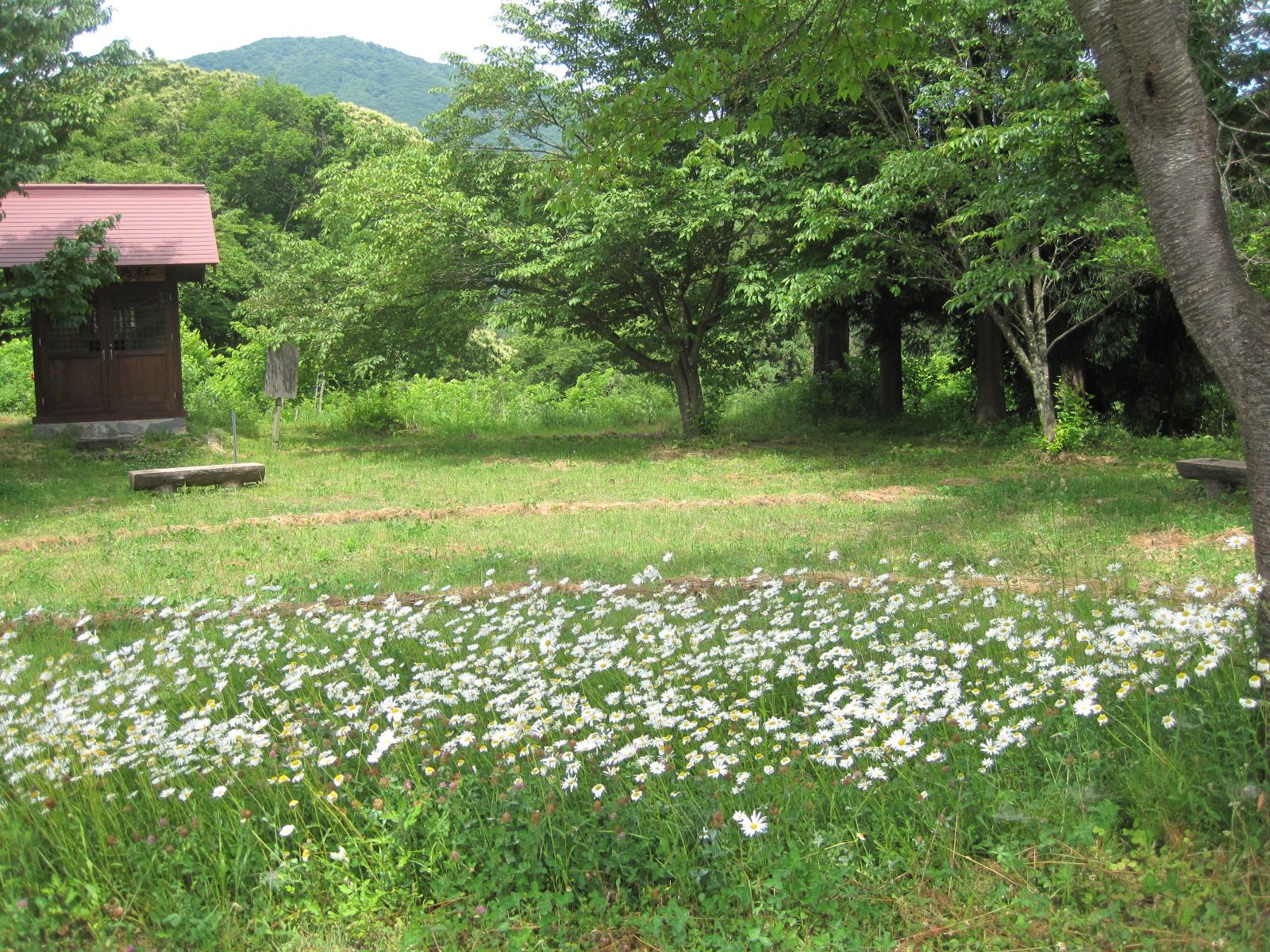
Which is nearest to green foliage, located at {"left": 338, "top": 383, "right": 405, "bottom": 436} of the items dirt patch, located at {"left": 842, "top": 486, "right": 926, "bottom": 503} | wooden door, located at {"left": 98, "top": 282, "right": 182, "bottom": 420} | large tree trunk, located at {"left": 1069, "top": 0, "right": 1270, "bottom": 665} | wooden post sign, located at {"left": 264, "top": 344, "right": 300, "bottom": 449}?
wooden post sign, located at {"left": 264, "top": 344, "right": 300, "bottom": 449}

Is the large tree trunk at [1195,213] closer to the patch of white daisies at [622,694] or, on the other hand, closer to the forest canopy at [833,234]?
the patch of white daisies at [622,694]

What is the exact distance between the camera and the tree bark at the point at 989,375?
19.7 m

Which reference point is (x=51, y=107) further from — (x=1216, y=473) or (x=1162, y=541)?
(x=1216, y=473)

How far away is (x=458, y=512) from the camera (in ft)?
38.9

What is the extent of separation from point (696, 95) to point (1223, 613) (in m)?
3.52

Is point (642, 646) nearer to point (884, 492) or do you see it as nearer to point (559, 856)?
point (559, 856)

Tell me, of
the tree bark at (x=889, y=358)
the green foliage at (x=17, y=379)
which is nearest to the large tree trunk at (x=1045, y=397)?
the tree bark at (x=889, y=358)

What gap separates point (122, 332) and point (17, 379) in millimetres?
8998

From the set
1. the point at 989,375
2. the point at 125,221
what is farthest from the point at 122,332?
the point at 989,375

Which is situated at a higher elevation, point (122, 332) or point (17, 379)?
point (122, 332)

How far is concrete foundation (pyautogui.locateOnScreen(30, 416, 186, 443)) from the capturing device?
19.0m

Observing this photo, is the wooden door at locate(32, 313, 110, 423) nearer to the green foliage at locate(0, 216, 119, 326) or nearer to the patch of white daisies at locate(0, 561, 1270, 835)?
the green foliage at locate(0, 216, 119, 326)

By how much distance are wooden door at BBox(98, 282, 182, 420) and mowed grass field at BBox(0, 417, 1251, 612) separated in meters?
1.26

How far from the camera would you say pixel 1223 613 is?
13.0 feet
